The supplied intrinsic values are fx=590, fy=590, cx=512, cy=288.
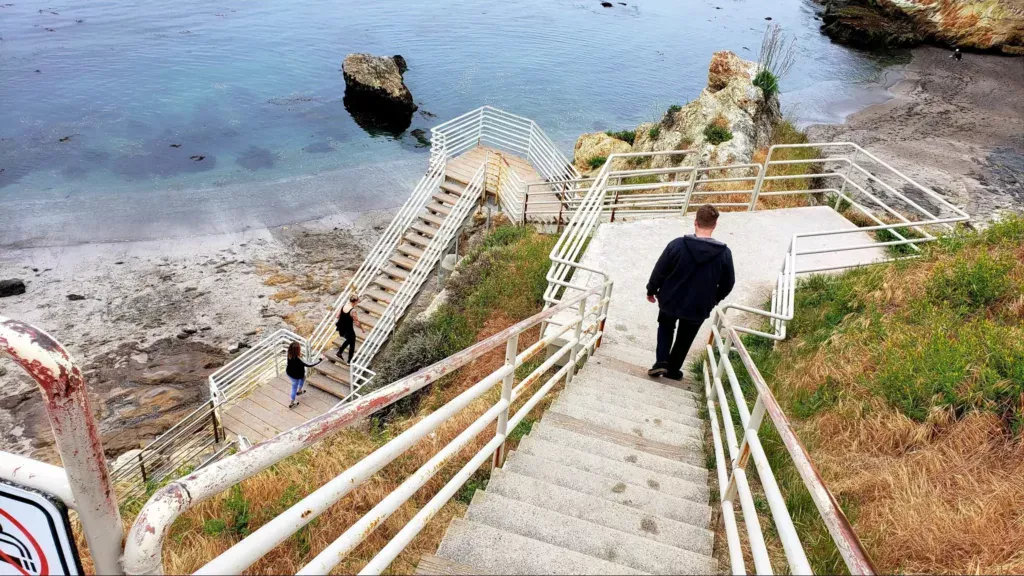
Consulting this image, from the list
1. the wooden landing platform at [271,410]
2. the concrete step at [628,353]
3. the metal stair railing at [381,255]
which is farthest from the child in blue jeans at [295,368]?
the concrete step at [628,353]

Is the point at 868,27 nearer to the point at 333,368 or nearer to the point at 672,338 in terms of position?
the point at 333,368

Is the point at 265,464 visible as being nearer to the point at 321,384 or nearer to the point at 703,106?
the point at 321,384

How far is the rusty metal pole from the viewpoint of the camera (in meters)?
1.12

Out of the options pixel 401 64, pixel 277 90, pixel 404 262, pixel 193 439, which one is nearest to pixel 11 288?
pixel 193 439

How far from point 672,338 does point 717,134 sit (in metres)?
11.9

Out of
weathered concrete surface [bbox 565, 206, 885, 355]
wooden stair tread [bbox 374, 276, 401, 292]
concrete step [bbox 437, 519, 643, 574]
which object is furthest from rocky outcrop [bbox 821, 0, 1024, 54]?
concrete step [bbox 437, 519, 643, 574]

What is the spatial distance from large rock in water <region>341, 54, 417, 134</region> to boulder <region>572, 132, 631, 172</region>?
18025mm

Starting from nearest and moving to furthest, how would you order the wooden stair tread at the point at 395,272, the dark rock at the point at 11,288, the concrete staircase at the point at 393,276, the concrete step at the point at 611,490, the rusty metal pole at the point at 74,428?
the rusty metal pole at the point at 74,428
the concrete step at the point at 611,490
the concrete staircase at the point at 393,276
the wooden stair tread at the point at 395,272
the dark rock at the point at 11,288

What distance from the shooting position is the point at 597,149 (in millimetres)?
22250

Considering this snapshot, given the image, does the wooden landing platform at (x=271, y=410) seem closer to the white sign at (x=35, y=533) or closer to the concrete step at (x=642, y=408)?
the concrete step at (x=642, y=408)

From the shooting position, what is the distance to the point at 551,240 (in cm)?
1298

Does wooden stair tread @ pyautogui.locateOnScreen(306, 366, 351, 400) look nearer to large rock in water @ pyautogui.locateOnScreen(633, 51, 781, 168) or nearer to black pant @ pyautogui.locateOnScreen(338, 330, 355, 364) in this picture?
black pant @ pyautogui.locateOnScreen(338, 330, 355, 364)

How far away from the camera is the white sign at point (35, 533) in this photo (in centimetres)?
121

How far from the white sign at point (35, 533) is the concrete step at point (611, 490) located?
9.66ft
